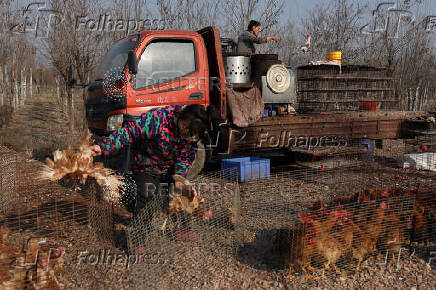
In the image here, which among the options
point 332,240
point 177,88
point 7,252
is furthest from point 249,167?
point 7,252

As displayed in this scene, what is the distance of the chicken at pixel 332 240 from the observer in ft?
10.8

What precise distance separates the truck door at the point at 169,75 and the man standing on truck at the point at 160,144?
1887mm

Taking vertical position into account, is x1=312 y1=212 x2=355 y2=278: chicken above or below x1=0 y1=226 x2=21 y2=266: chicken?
below

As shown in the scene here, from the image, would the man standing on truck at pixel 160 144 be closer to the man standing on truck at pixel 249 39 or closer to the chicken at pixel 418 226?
the chicken at pixel 418 226

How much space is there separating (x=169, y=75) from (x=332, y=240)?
12.4 ft

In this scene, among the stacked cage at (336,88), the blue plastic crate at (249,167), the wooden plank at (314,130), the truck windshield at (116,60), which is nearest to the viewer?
the truck windshield at (116,60)

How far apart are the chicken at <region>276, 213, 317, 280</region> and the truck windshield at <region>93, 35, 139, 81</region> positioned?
12.6 ft

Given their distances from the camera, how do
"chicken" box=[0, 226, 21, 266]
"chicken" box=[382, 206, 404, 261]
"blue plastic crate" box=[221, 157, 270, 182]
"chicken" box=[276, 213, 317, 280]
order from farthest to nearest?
"blue plastic crate" box=[221, 157, 270, 182] → "chicken" box=[382, 206, 404, 261] → "chicken" box=[276, 213, 317, 280] → "chicken" box=[0, 226, 21, 266]

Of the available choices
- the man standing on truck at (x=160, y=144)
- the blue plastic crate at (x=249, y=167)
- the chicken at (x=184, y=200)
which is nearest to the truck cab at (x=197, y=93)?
the blue plastic crate at (x=249, y=167)

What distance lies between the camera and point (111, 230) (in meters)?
3.89

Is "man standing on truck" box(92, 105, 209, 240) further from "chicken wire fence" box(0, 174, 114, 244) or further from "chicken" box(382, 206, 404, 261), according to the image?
"chicken" box(382, 206, 404, 261)

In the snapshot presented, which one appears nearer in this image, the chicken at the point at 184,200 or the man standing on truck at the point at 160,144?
the man standing on truck at the point at 160,144

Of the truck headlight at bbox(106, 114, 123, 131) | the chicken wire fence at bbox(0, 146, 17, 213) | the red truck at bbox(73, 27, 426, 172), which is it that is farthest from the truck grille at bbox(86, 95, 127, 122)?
the chicken wire fence at bbox(0, 146, 17, 213)

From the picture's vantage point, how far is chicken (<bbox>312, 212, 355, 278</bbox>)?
10.8ft
